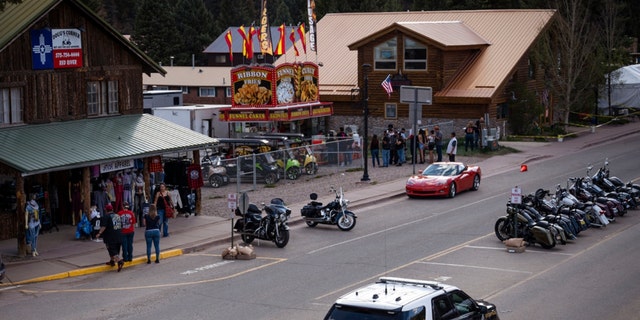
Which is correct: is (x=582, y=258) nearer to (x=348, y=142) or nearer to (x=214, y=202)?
(x=214, y=202)

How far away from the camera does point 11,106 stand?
28.2 meters

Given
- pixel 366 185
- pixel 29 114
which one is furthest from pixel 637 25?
pixel 29 114

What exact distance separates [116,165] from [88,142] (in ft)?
3.74

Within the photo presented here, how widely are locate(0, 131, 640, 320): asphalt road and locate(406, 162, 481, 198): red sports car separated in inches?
157

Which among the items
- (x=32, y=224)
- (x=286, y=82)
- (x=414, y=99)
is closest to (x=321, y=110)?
(x=286, y=82)

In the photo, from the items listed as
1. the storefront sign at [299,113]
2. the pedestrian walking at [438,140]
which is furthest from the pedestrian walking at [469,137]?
the storefront sign at [299,113]

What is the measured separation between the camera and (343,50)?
62594 millimetres

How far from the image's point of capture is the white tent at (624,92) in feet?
224

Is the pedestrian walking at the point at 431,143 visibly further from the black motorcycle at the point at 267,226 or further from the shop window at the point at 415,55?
the black motorcycle at the point at 267,226

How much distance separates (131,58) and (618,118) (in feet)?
140

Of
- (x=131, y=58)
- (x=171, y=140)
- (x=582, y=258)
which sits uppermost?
(x=131, y=58)

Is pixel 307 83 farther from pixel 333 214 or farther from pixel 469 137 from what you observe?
pixel 333 214

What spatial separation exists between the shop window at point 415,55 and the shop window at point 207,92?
99.2ft

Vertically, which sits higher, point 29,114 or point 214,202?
point 29,114
